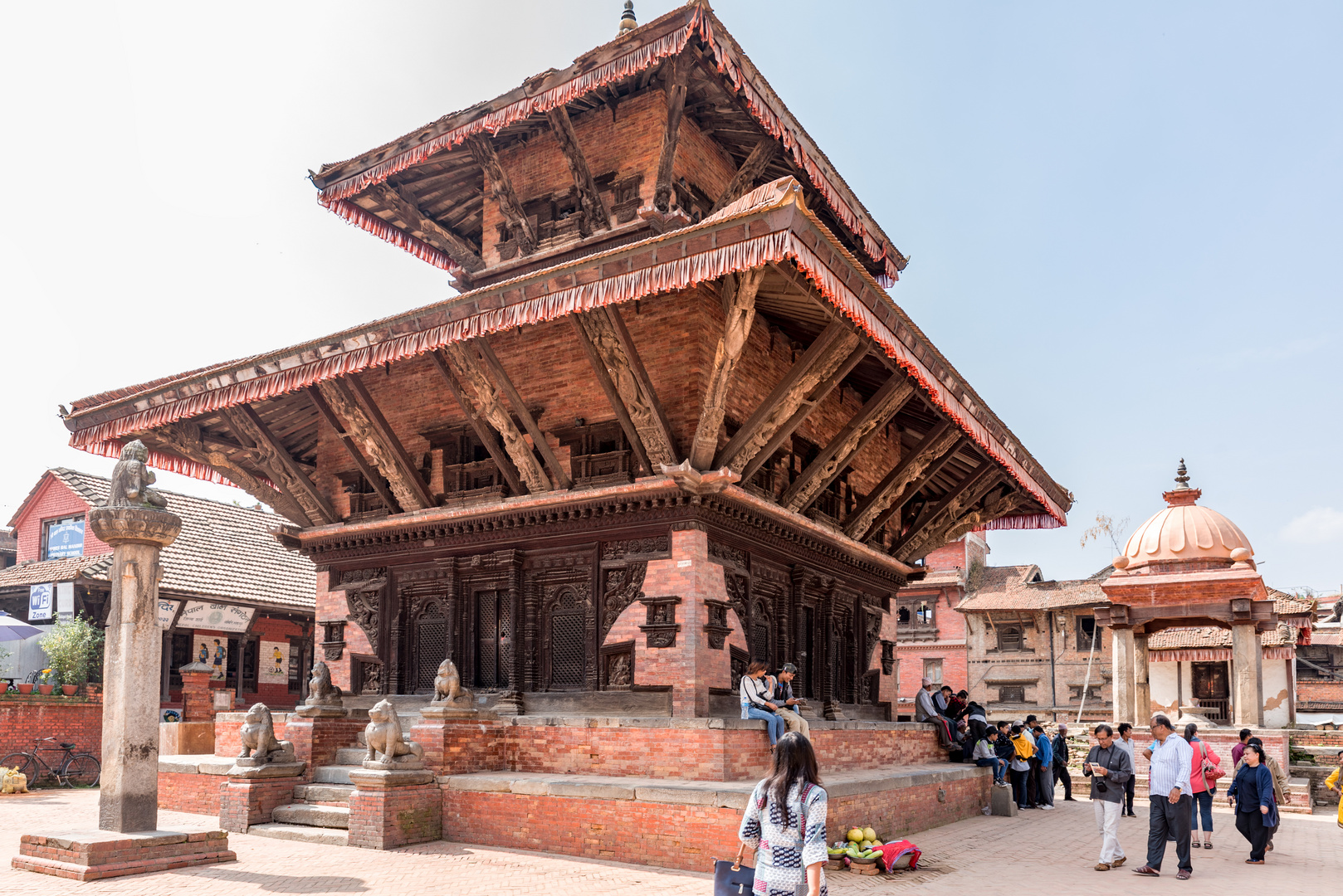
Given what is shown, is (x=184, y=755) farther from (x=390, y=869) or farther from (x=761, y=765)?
(x=761, y=765)

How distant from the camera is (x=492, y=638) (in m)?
14.6

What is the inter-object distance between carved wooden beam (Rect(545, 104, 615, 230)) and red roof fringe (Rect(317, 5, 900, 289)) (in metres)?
0.38

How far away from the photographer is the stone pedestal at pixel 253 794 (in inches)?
503

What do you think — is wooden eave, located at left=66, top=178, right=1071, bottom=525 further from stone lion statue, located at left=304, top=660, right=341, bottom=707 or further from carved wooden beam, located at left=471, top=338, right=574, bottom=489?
stone lion statue, located at left=304, top=660, right=341, bottom=707

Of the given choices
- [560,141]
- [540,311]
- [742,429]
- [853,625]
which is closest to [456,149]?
[560,141]

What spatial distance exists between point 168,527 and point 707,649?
615cm

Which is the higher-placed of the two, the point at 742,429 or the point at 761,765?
the point at 742,429

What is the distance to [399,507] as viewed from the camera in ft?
51.4

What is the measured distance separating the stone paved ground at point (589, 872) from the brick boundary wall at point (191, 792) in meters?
0.16

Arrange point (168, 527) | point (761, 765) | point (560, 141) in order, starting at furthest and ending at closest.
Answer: point (560, 141)
point (761, 765)
point (168, 527)

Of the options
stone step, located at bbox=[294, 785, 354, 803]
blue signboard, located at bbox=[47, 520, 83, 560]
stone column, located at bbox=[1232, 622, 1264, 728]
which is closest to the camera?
stone step, located at bbox=[294, 785, 354, 803]

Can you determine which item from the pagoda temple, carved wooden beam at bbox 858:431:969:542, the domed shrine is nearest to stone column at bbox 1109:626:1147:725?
the domed shrine

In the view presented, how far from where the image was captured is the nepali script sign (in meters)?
23.6

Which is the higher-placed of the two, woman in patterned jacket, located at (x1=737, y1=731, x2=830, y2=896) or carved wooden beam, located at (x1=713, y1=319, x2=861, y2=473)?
carved wooden beam, located at (x1=713, y1=319, x2=861, y2=473)
